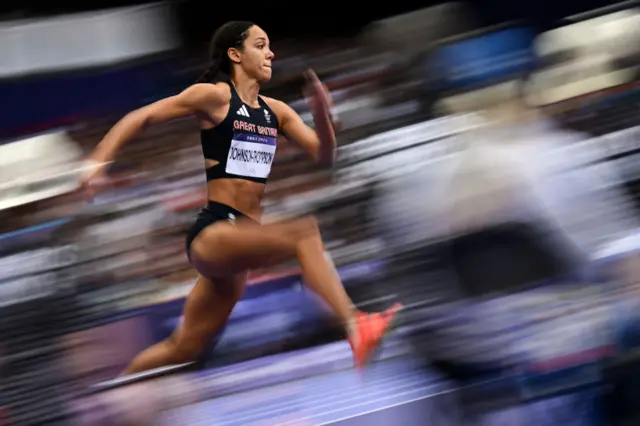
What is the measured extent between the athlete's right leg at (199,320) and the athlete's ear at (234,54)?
699mm

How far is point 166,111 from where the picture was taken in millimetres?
2793

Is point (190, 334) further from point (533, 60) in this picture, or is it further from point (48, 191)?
point (533, 60)

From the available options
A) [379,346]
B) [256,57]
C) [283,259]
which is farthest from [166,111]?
Answer: [379,346]

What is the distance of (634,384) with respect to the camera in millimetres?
2576

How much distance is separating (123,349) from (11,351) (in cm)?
33

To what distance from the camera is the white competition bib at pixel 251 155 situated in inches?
111

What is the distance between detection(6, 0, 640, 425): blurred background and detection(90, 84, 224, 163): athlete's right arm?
0.14 feet

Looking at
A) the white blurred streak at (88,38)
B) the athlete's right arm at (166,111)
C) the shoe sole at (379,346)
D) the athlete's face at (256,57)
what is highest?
the white blurred streak at (88,38)

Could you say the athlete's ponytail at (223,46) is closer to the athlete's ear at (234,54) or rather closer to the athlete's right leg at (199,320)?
the athlete's ear at (234,54)

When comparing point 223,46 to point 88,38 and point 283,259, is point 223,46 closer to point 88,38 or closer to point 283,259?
point 88,38

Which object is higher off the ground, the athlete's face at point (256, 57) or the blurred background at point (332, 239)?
the athlete's face at point (256, 57)

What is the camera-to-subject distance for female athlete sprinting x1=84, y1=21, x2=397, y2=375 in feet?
9.09

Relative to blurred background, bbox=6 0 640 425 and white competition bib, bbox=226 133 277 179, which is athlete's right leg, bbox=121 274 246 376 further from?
white competition bib, bbox=226 133 277 179

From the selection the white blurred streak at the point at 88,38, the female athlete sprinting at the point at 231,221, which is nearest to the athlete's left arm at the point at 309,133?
the female athlete sprinting at the point at 231,221
